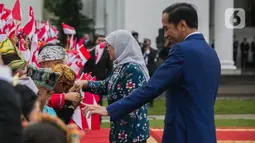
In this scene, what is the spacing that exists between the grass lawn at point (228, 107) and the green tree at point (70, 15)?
16.9m

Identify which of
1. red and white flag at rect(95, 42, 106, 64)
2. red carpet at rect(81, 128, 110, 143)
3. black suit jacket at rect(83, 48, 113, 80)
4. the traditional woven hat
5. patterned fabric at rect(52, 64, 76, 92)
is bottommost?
red carpet at rect(81, 128, 110, 143)

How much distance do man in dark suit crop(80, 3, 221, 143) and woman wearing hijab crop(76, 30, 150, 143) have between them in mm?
964

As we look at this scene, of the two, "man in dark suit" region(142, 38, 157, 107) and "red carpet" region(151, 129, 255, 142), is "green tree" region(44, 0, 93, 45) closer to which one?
"man in dark suit" region(142, 38, 157, 107)

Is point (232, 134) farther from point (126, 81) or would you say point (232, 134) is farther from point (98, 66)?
point (126, 81)

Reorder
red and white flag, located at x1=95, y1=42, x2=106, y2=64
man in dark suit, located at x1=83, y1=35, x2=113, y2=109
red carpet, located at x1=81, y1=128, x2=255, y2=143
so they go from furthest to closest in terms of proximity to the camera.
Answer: man in dark suit, located at x1=83, y1=35, x2=113, y2=109
red and white flag, located at x1=95, y1=42, x2=106, y2=64
red carpet, located at x1=81, y1=128, x2=255, y2=143

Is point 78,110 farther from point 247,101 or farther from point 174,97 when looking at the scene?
point 247,101

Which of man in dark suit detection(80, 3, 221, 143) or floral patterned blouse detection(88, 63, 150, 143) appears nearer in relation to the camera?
man in dark suit detection(80, 3, 221, 143)

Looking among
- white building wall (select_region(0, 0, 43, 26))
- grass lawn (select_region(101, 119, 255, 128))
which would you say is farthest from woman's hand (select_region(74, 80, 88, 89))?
grass lawn (select_region(101, 119, 255, 128))

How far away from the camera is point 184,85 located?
437 cm

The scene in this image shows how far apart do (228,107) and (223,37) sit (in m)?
9.97

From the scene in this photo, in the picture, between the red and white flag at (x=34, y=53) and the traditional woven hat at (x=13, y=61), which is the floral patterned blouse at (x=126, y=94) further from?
the red and white flag at (x=34, y=53)

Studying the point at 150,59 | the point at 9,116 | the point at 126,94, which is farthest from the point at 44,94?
the point at 150,59

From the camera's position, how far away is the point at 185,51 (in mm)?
4359

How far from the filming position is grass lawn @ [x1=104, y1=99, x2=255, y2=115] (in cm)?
1616
